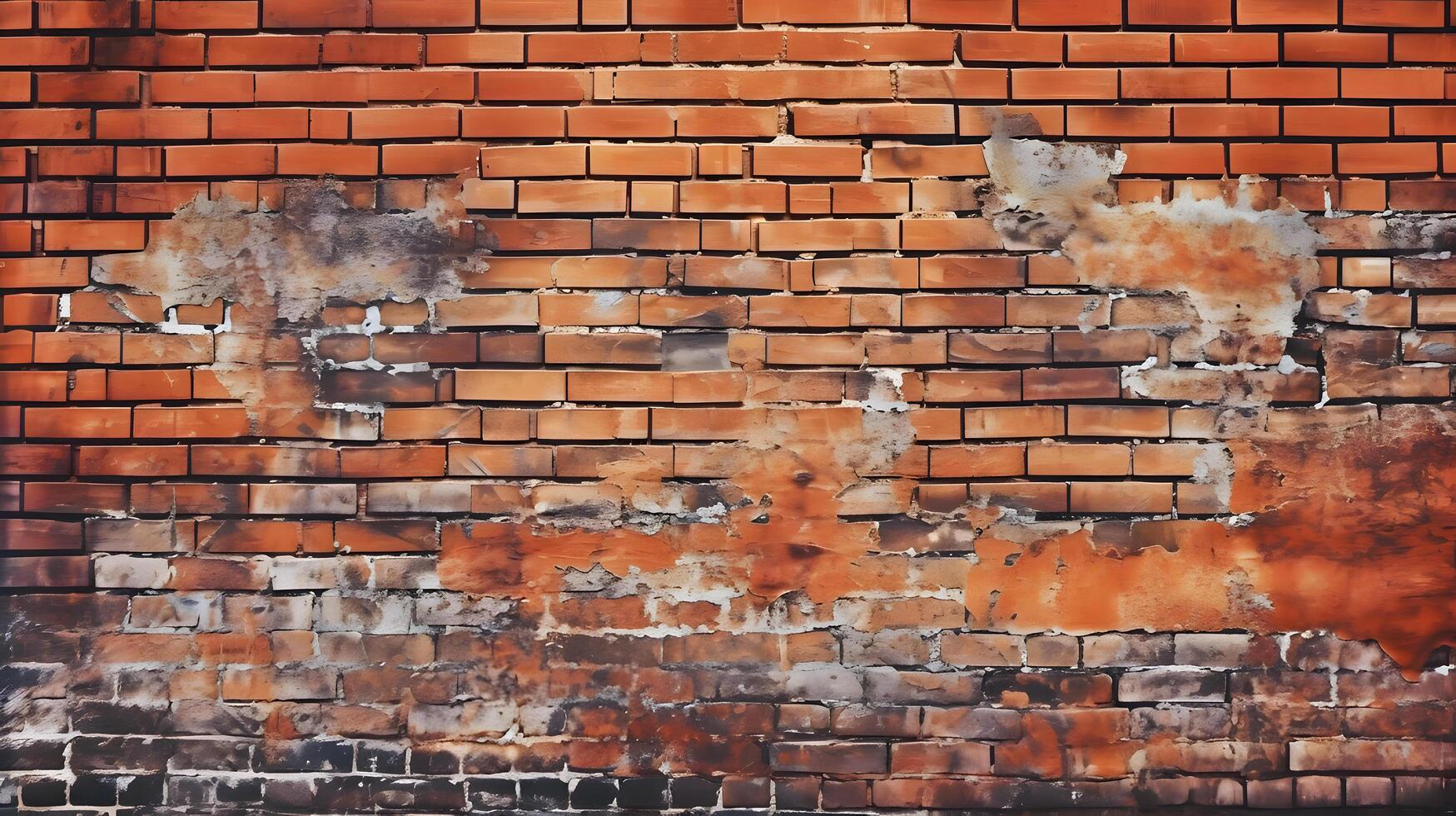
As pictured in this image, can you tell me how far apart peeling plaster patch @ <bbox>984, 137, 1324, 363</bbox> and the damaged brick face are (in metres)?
0.01

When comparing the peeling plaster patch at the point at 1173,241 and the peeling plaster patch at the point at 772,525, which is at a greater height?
the peeling plaster patch at the point at 1173,241

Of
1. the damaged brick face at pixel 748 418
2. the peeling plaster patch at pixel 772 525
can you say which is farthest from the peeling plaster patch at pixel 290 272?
the peeling plaster patch at pixel 772 525

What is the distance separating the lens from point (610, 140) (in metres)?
1.81

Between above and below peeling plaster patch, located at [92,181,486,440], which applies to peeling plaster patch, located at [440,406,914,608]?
below

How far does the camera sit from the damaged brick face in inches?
70.2

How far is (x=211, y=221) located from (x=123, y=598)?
38.1 inches

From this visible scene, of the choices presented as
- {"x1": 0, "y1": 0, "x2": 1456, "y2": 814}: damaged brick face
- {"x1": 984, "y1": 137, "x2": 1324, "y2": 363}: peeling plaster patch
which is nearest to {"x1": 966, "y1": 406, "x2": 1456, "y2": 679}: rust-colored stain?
{"x1": 0, "y1": 0, "x2": 1456, "y2": 814}: damaged brick face

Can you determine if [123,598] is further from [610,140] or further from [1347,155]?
[1347,155]

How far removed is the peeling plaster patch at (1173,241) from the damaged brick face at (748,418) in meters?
0.01

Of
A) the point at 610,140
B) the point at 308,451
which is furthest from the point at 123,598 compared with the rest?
the point at 610,140

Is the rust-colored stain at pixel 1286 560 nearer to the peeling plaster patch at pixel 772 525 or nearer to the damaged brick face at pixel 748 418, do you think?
the damaged brick face at pixel 748 418

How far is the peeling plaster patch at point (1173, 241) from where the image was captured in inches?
70.4

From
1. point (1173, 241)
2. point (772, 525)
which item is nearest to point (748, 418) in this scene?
point (772, 525)

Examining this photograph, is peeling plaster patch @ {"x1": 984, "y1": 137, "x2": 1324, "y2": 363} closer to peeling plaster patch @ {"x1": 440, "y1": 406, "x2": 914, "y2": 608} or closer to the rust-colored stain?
the rust-colored stain
